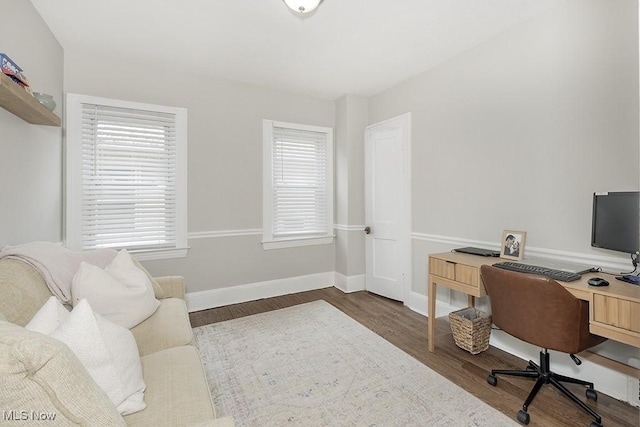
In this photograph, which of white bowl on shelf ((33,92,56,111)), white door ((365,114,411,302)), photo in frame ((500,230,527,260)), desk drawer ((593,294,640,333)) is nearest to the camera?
desk drawer ((593,294,640,333))

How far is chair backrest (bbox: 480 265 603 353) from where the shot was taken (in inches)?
62.1

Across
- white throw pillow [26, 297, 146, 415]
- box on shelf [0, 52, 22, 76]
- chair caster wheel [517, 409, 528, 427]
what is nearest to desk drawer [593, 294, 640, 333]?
chair caster wheel [517, 409, 528, 427]

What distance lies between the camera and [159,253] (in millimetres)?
3145

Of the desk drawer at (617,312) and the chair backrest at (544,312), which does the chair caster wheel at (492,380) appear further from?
the desk drawer at (617,312)

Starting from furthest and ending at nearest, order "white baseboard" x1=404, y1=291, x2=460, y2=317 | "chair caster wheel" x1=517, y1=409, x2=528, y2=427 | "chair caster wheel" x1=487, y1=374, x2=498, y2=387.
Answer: "white baseboard" x1=404, y1=291, x2=460, y2=317 < "chair caster wheel" x1=487, y1=374, x2=498, y2=387 < "chair caster wheel" x1=517, y1=409, x2=528, y2=427

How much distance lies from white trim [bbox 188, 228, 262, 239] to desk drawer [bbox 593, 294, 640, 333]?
3.08m

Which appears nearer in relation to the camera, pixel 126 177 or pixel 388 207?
pixel 126 177

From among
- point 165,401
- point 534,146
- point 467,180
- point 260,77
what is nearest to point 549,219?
point 534,146

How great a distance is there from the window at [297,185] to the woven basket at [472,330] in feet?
6.71

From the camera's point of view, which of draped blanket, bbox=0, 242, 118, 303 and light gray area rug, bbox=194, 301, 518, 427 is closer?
draped blanket, bbox=0, 242, 118, 303

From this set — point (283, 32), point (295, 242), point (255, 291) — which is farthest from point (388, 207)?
point (283, 32)

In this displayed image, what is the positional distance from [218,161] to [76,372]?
2.94 metres

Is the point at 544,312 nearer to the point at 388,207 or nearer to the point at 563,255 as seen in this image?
the point at 563,255
